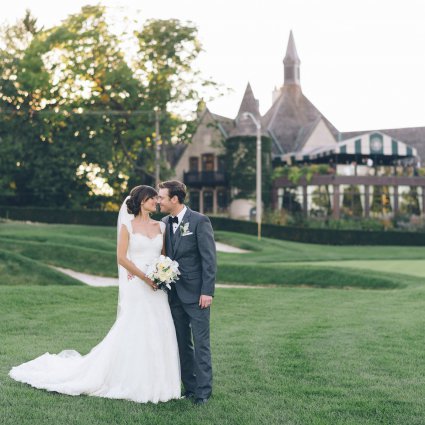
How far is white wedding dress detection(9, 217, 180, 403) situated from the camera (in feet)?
22.6

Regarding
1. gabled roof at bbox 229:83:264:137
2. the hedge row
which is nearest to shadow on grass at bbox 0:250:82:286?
the hedge row

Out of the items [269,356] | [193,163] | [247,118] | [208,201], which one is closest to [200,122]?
[247,118]

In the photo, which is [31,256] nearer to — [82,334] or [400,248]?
[82,334]

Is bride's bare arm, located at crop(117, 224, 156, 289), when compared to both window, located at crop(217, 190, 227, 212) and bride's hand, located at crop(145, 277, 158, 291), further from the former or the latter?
window, located at crop(217, 190, 227, 212)

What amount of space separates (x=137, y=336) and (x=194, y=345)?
606mm

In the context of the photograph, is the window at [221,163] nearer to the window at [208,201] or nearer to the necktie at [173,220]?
the window at [208,201]

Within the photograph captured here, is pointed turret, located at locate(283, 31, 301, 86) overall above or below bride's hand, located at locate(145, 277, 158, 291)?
above

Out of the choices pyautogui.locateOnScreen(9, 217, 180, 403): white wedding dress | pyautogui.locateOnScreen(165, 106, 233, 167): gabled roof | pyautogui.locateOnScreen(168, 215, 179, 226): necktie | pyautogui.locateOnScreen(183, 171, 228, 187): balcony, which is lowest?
pyautogui.locateOnScreen(9, 217, 180, 403): white wedding dress

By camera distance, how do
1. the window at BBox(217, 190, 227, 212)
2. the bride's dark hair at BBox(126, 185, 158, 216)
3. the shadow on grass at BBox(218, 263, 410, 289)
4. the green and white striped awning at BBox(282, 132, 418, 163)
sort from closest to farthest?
the bride's dark hair at BBox(126, 185, 158, 216) < the shadow on grass at BBox(218, 263, 410, 289) < the green and white striped awning at BBox(282, 132, 418, 163) < the window at BBox(217, 190, 227, 212)

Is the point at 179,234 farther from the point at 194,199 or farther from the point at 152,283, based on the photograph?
the point at 194,199

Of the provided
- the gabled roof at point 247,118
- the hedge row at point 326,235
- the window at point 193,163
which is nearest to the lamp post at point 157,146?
the hedge row at point 326,235

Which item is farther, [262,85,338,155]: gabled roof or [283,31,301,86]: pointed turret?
[283,31,301,86]: pointed turret

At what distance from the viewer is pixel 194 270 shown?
7.01 meters

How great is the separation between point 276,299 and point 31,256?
13.1m
